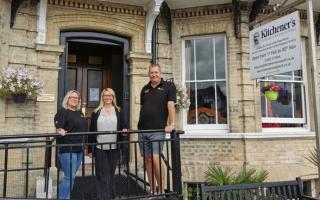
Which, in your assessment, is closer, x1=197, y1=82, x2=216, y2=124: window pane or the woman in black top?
the woman in black top

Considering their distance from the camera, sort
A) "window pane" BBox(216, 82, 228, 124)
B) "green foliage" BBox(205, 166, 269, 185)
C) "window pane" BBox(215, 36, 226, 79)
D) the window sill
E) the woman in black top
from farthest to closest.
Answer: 1. "window pane" BBox(215, 36, 226, 79)
2. "window pane" BBox(216, 82, 228, 124)
3. the window sill
4. "green foliage" BBox(205, 166, 269, 185)
5. the woman in black top

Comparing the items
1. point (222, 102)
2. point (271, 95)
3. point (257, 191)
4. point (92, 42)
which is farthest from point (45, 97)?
point (271, 95)

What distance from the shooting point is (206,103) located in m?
7.07

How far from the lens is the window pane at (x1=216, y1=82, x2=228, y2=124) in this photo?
22.8 ft

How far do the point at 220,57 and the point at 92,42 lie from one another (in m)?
2.69

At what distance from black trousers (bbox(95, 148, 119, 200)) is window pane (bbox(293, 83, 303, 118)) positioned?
4.80 meters

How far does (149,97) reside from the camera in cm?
436

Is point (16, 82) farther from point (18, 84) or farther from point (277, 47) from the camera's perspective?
point (277, 47)

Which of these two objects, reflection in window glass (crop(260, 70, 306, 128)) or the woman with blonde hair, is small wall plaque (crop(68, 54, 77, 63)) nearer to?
the woman with blonde hair

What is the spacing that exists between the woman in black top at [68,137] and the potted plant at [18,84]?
5.11 feet

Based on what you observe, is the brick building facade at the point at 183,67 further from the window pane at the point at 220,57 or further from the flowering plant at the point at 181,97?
the flowering plant at the point at 181,97

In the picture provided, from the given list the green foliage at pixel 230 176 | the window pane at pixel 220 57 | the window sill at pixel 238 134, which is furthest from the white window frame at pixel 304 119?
the window pane at pixel 220 57

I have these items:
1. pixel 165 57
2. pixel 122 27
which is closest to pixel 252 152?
pixel 165 57

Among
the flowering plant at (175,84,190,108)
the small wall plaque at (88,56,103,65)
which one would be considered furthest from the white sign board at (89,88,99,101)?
the flowering plant at (175,84,190,108)
